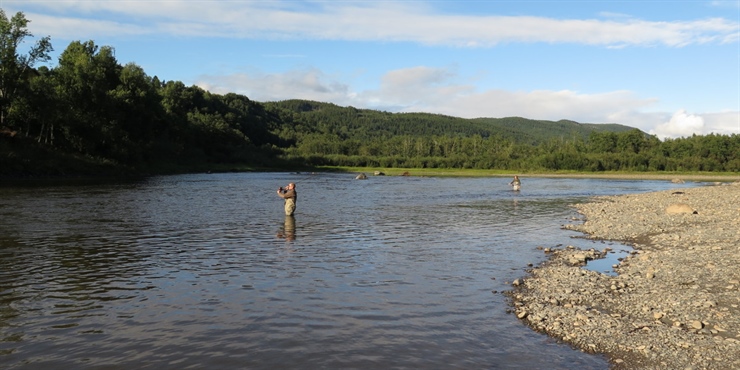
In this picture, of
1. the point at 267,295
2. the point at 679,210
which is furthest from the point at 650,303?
the point at 679,210

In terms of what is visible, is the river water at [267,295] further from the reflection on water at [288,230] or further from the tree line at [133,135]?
the tree line at [133,135]

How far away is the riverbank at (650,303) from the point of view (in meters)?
10.3

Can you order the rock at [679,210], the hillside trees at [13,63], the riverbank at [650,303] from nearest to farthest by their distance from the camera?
the riverbank at [650,303] < the rock at [679,210] < the hillside trees at [13,63]

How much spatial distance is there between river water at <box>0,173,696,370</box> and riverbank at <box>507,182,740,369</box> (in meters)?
0.73

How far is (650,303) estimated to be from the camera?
1334 centimetres

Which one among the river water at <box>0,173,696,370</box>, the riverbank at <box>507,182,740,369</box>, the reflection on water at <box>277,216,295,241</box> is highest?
the riverbank at <box>507,182,740,369</box>

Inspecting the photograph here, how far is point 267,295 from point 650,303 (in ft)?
32.9

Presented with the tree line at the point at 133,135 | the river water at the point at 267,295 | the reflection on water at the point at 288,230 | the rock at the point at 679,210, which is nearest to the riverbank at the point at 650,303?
the river water at the point at 267,295

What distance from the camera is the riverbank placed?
33.8ft

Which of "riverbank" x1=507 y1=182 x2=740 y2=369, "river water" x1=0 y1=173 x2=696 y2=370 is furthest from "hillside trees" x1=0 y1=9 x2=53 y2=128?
"riverbank" x1=507 y1=182 x2=740 y2=369

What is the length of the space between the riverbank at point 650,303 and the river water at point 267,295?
2.40 ft

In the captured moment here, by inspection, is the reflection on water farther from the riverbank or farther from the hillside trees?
the hillside trees

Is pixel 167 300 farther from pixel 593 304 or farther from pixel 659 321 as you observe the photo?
pixel 659 321

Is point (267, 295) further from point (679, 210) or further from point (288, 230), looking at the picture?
point (679, 210)
